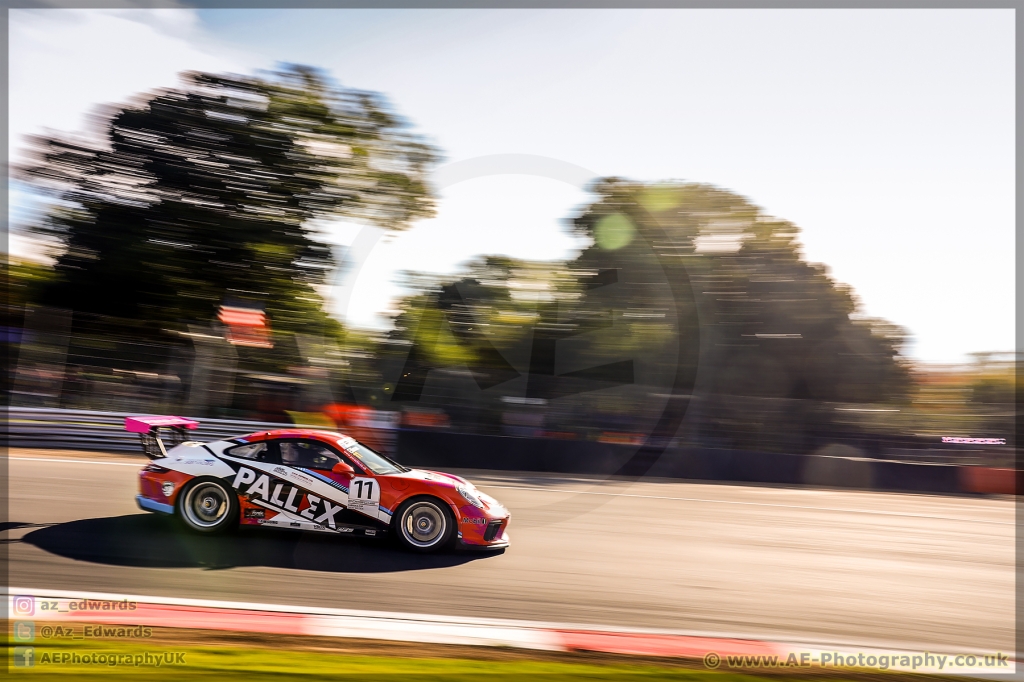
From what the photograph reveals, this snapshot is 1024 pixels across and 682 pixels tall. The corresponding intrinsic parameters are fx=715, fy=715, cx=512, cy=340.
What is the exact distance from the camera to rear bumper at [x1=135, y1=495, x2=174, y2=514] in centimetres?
643

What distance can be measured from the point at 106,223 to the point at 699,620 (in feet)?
57.5

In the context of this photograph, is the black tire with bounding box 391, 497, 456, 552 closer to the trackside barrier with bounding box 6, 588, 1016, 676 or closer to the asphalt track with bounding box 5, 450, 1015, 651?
the asphalt track with bounding box 5, 450, 1015, 651

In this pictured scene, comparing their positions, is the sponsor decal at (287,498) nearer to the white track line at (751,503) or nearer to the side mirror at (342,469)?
the side mirror at (342,469)

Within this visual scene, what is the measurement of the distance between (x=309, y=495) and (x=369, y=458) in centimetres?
63

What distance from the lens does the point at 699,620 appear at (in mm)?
5309

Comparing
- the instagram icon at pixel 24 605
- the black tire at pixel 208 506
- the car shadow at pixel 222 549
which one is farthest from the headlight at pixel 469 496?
the instagram icon at pixel 24 605

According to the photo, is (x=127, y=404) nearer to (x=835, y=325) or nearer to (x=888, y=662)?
(x=888, y=662)

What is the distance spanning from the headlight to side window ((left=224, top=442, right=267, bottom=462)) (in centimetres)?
178

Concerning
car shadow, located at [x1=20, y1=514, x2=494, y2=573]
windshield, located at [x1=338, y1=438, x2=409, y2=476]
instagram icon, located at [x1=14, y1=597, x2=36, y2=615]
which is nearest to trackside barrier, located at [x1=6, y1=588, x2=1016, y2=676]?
instagram icon, located at [x1=14, y1=597, x2=36, y2=615]

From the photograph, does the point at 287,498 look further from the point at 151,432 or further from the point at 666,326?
the point at 666,326

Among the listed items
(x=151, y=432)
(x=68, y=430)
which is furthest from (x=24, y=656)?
(x=68, y=430)

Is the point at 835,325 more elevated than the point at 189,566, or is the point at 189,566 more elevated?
the point at 835,325

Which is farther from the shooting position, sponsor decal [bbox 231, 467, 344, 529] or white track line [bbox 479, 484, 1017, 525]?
white track line [bbox 479, 484, 1017, 525]

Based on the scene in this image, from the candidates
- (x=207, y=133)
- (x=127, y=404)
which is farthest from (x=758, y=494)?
(x=207, y=133)
